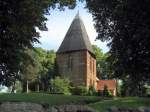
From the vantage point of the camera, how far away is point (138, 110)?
17734 millimetres

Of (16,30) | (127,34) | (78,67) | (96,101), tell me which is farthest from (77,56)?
(16,30)

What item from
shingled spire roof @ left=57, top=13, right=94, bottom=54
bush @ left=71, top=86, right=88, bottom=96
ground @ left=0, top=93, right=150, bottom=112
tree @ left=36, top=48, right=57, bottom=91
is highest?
shingled spire roof @ left=57, top=13, right=94, bottom=54

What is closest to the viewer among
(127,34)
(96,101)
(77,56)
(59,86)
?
(127,34)

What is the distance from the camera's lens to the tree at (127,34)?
847 inches

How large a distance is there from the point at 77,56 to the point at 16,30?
73414mm

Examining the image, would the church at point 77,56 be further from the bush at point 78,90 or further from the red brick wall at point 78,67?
the bush at point 78,90

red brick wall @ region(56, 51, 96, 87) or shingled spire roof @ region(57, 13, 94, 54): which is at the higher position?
shingled spire roof @ region(57, 13, 94, 54)

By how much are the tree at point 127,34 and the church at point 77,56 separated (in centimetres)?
6280

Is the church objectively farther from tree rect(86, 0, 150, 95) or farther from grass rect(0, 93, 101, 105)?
tree rect(86, 0, 150, 95)

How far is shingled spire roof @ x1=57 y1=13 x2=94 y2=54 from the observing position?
91625 mm

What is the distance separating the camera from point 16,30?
60.2ft

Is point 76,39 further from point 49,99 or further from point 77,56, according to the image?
point 49,99

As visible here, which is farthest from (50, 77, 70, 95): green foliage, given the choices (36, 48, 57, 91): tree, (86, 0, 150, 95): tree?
(86, 0, 150, 95): tree

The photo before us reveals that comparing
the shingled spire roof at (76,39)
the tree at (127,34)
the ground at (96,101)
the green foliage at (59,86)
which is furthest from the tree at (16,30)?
the shingled spire roof at (76,39)
